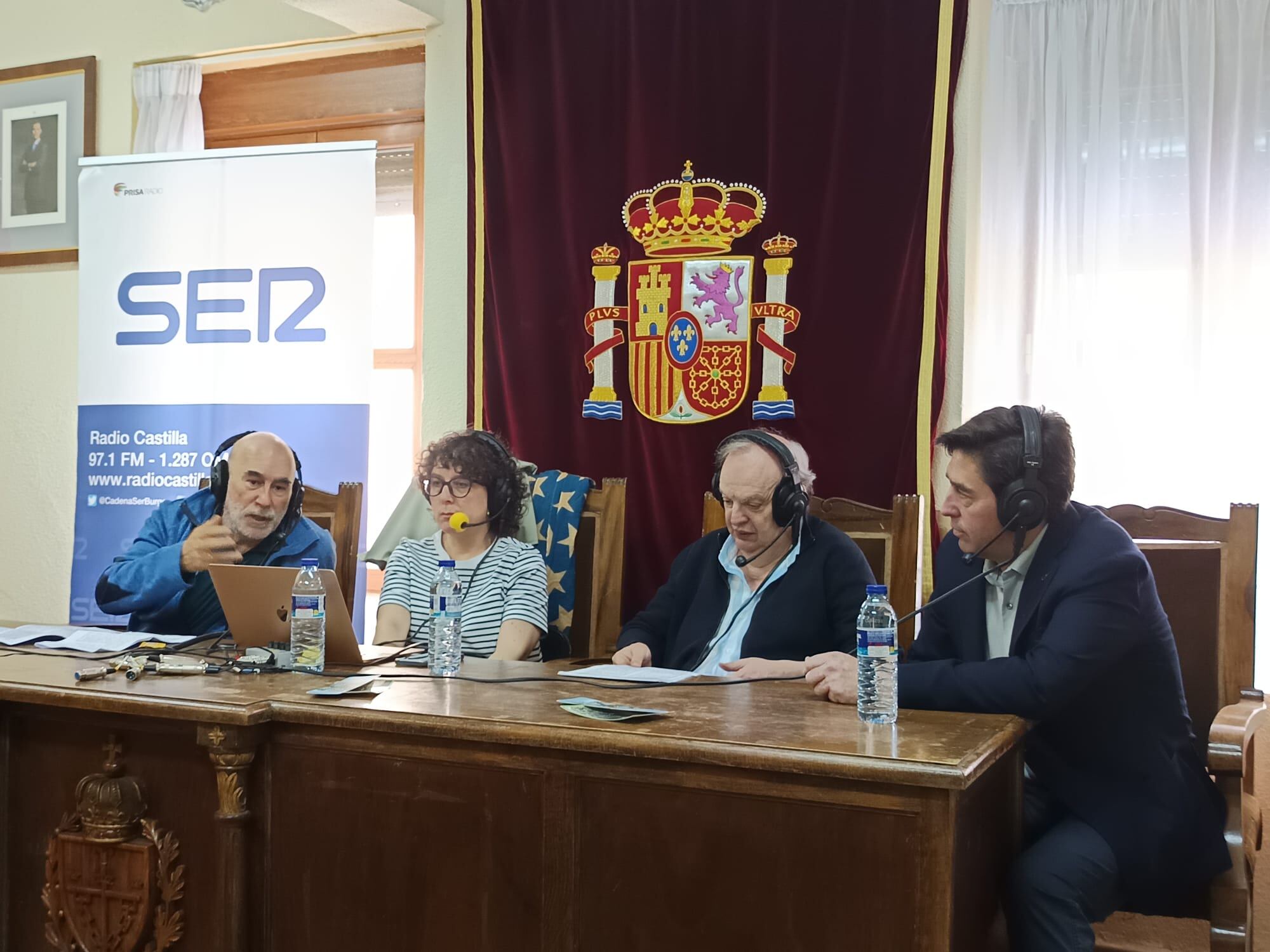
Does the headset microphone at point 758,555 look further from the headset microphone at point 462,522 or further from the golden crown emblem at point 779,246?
the golden crown emblem at point 779,246

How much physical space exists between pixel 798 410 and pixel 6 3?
11.3ft

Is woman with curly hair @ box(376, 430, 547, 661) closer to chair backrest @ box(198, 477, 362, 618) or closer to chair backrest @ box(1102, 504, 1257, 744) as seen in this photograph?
chair backrest @ box(198, 477, 362, 618)

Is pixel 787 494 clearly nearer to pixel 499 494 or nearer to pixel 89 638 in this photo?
pixel 499 494

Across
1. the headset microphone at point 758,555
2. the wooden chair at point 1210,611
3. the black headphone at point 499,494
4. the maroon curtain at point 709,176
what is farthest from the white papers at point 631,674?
the maroon curtain at point 709,176

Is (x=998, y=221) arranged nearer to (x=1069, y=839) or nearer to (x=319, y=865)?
(x=1069, y=839)

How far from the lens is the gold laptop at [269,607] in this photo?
2.15 meters

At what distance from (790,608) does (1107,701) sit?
693 mm

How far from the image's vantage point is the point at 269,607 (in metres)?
2.23

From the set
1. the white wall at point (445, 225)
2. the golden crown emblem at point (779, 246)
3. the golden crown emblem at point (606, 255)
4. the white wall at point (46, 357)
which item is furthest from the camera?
the white wall at point (46, 357)

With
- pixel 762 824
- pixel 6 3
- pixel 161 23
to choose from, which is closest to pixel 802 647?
pixel 762 824

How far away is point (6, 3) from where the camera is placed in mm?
4488

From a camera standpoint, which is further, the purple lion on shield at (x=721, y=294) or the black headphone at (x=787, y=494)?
the purple lion on shield at (x=721, y=294)

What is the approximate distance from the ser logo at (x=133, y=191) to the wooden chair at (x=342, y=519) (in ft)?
4.99

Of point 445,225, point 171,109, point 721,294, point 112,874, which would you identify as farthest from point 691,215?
point 112,874
